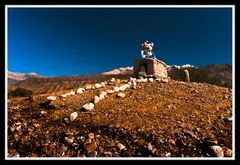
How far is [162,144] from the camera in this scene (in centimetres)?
991

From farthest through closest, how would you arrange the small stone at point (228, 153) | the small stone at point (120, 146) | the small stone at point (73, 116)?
the small stone at point (73, 116) → the small stone at point (120, 146) → the small stone at point (228, 153)

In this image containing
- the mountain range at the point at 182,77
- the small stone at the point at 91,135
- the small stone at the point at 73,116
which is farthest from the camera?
the mountain range at the point at 182,77

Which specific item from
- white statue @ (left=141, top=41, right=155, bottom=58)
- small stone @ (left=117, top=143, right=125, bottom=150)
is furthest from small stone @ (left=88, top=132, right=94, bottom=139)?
white statue @ (left=141, top=41, right=155, bottom=58)

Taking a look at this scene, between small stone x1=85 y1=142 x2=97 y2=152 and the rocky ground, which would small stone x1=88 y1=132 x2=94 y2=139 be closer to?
the rocky ground

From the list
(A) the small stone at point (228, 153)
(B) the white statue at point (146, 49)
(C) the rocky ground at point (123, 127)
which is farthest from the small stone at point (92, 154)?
(B) the white statue at point (146, 49)

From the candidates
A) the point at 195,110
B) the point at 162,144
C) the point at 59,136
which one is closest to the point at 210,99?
the point at 195,110

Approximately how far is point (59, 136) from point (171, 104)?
277 inches

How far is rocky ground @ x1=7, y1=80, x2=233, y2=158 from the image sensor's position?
977 centimetres

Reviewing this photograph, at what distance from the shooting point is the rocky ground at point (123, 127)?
9773mm

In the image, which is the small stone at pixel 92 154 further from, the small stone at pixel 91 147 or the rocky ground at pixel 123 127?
the small stone at pixel 91 147

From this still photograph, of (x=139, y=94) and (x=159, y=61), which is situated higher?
(x=159, y=61)

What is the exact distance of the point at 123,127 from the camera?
11.2 metres

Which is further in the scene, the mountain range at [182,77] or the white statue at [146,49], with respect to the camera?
the mountain range at [182,77]
